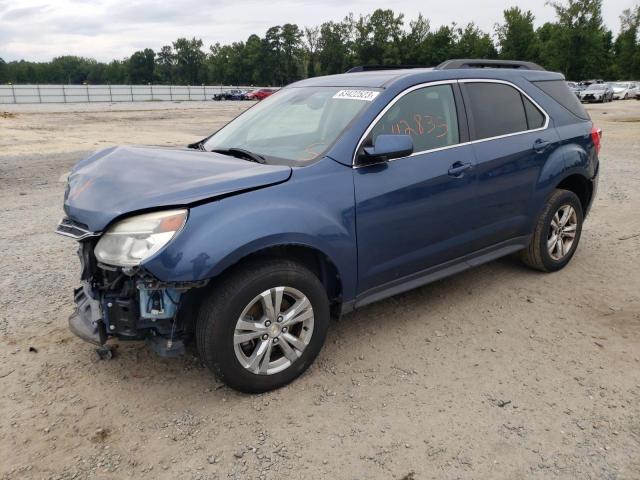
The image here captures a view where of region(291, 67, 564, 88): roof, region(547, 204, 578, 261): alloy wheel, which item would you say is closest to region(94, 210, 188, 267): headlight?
region(291, 67, 564, 88): roof

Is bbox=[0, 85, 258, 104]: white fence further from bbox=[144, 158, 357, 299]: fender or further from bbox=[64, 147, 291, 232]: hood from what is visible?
bbox=[144, 158, 357, 299]: fender

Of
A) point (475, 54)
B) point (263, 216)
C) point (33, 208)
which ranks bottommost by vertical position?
point (33, 208)

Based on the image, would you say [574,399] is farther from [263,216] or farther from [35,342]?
[35,342]

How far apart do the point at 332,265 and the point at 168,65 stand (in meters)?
132

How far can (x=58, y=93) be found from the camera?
173 feet

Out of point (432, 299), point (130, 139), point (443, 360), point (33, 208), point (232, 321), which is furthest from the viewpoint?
point (130, 139)

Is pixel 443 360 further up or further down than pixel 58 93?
further down

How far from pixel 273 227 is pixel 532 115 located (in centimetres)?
277

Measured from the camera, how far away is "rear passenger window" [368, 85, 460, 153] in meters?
3.64

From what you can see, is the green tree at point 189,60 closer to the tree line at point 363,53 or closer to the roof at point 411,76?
Result: the tree line at point 363,53

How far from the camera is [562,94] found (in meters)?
4.94

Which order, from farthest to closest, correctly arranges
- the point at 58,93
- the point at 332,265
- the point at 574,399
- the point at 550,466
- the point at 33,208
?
the point at 58,93
the point at 33,208
the point at 332,265
the point at 574,399
the point at 550,466

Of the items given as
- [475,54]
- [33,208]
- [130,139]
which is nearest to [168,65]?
[475,54]

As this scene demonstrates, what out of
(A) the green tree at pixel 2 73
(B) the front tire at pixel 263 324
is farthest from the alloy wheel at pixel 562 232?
(A) the green tree at pixel 2 73
